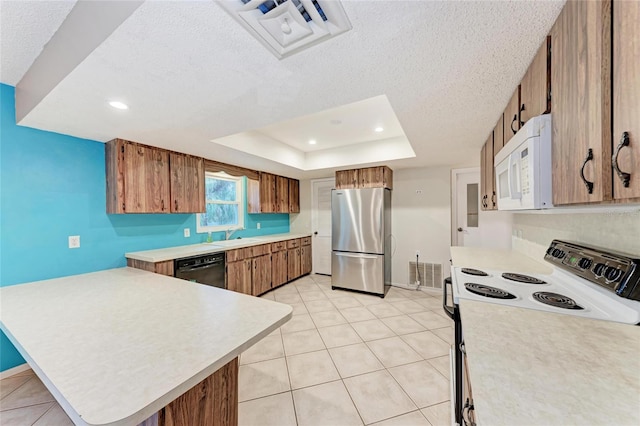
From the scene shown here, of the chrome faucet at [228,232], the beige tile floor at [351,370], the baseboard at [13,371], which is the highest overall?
the chrome faucet at [228,232]

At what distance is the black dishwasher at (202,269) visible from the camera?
253cm

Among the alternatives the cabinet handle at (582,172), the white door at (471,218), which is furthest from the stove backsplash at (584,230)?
the white door at (471,218)

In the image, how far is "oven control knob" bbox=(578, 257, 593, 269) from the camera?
3.74 feet

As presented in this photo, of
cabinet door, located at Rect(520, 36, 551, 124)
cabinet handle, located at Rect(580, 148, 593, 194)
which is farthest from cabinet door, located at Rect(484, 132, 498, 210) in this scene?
cabinet handle, located at Rect(580, 148, 593, 194)

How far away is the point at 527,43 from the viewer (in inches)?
41.4

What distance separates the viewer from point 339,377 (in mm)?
1893

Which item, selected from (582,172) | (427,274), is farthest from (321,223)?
(582,172)

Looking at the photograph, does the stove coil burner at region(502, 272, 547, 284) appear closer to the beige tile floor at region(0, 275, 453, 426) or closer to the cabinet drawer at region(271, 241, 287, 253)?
the beige tile floor at region(0, 275, 453, 426)

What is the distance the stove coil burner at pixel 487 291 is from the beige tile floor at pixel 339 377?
0.93 metres

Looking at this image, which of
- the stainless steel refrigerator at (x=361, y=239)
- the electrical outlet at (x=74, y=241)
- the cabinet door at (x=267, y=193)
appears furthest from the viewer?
the cabinet door at (x=267, y=193)

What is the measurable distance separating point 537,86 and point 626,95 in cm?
64

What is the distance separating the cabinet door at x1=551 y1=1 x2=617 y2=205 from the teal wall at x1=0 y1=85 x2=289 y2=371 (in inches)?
136

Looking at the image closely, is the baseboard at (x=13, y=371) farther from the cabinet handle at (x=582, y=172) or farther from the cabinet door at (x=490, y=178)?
the cabinet door at (x=490, y=178)

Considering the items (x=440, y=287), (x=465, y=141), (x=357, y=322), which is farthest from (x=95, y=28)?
(x=440, y=287)
